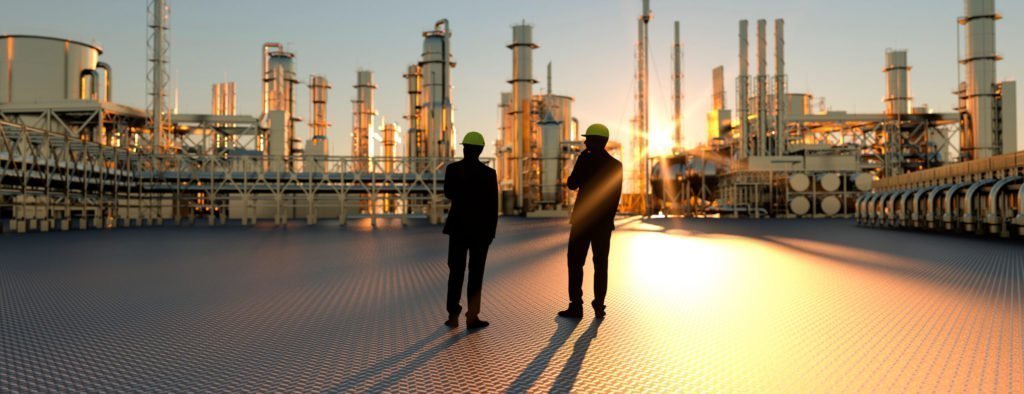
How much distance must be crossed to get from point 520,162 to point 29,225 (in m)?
26.1

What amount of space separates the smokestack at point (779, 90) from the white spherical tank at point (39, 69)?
4280 centimetres

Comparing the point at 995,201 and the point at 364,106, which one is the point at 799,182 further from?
the point at 364,106

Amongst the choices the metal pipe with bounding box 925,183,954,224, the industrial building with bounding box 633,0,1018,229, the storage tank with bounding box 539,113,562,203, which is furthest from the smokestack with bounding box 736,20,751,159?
the metal pipe with bounding box 925,183,954,224

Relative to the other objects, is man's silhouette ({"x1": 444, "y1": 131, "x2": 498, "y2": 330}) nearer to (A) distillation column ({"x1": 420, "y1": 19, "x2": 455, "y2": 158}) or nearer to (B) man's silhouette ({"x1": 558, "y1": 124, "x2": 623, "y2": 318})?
(B) man's silhouette ({"x1": 558, "y1": 124, "x2": 623, "y2": 318})

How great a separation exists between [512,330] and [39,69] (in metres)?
41.7

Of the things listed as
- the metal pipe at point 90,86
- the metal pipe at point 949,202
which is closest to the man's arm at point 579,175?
the metal pipe at point 949,202

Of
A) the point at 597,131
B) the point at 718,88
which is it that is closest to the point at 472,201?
the point at 597,131

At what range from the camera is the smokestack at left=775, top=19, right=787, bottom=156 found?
4344 centimetres

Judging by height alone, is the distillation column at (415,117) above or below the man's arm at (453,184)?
above

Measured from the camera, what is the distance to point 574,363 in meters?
4.05

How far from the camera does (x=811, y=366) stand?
4012mm

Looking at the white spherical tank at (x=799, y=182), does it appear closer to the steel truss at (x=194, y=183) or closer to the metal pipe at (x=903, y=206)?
the metal pipe at (x=903, y=206)

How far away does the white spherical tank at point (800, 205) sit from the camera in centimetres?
4112

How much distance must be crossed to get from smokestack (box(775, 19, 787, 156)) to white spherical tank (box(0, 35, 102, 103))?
1685 inches
